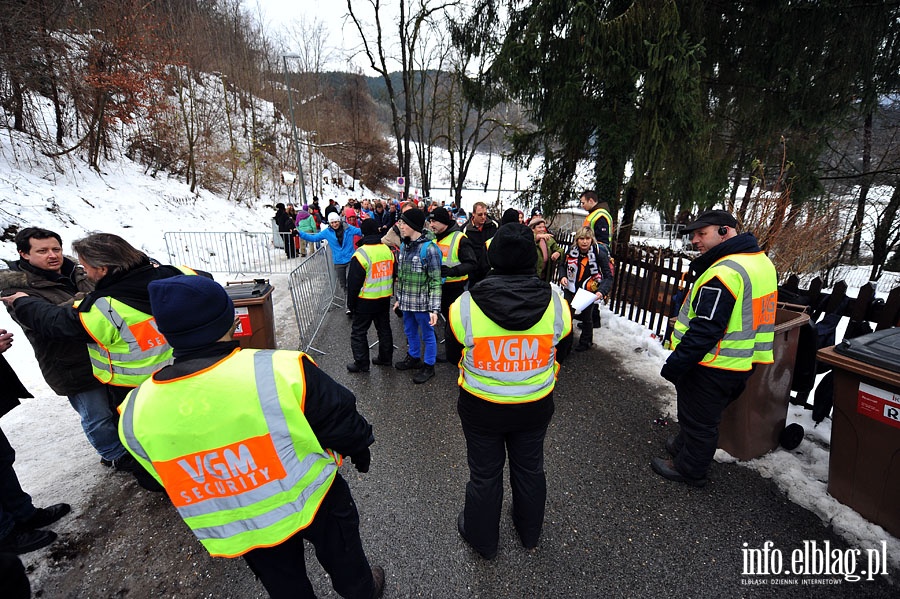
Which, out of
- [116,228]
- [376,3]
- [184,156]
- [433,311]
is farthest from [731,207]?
[184,156]

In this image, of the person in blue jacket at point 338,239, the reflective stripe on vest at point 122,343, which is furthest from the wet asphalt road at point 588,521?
the person in blue jacket at point 338,239

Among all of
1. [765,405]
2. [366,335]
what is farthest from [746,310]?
[366,335]

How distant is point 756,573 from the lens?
2.34m

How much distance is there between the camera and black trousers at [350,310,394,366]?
4.64 meters

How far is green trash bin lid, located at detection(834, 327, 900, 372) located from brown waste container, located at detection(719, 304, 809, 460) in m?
0.47


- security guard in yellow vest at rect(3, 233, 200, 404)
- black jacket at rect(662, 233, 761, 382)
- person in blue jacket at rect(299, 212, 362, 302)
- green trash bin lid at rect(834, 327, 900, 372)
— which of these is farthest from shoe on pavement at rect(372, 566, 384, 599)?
person in blue jacket at rect(299, 212, 362, 302)

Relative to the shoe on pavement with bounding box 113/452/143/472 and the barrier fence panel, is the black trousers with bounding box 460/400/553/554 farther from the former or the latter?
the barrier fence panel

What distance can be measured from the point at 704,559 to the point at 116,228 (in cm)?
1369

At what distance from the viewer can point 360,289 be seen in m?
4.44

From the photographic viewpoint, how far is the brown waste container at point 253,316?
3762 mm

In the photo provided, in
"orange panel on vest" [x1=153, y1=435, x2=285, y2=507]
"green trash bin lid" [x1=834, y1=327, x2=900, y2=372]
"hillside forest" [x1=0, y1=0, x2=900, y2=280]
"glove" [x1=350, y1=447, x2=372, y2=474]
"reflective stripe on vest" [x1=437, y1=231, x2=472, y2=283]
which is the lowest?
"glove" [x1=350, y1=447, x2=372, y2=474]

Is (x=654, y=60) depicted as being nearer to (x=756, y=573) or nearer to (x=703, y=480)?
(x=703, y=480)

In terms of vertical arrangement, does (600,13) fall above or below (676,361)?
above

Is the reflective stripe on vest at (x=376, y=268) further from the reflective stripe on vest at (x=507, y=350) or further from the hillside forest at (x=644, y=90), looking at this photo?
the hillside forest at (x=644, y=90)
